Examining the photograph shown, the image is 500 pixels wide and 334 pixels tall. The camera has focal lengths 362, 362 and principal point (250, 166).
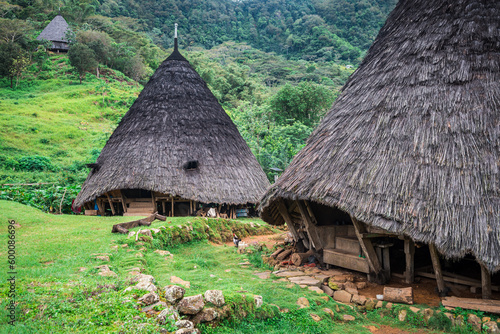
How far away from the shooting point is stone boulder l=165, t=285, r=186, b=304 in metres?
4.44

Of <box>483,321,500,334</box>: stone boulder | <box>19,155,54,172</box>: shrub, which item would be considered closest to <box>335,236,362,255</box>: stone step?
<box>483,321,500,334</box>: stone boulder

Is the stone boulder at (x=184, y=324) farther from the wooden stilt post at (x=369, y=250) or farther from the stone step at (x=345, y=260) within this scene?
the stone step at (x=345, y=260)

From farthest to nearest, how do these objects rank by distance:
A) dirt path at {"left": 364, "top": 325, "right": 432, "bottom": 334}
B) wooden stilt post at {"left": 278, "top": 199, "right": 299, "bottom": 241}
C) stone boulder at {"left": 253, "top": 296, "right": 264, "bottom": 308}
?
1. wooden stilt post at {"left": 278, "top": 199, "right": 299, "bottom": 241}
2. dirt path at {"left": 364, "top": 325, "right": 432, "bottom": 334}
3. stone boulder at {"left": 253, "top": 296, "right": 264, "bottom": 308}

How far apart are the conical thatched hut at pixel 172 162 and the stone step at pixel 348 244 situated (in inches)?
235

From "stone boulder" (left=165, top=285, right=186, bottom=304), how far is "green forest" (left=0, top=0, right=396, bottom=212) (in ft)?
42.5

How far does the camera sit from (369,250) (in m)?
6.92

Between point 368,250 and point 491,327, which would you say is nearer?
point 491,327

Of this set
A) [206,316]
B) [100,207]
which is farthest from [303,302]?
[100,207]

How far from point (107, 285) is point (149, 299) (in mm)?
743

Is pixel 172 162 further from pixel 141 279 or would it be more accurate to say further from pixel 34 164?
pixel 34 164

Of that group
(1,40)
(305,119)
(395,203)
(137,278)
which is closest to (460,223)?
(395,203)

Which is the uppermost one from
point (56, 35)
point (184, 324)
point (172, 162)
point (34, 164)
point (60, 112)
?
point (56, 35)

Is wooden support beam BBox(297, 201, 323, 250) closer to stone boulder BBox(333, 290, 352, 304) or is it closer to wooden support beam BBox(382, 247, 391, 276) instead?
wooden support beam BBox(382, 247, 391, 276)

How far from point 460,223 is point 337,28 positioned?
64.7 m
